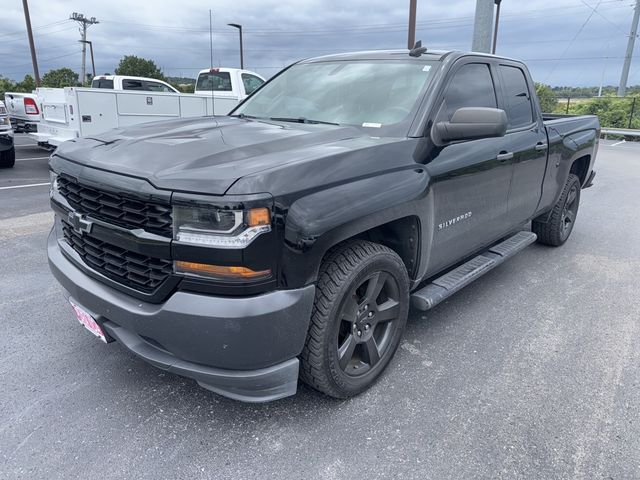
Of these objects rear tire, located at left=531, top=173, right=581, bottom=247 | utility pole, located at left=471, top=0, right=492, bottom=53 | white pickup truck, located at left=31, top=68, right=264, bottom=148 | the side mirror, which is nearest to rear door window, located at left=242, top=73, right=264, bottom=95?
white pickup truck, located at left=31, top=68, right=264, bottom=148

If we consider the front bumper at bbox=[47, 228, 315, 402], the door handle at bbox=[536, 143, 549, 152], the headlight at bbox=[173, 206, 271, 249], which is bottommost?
the front bumper at bbox=[47, 228, 315, 402]

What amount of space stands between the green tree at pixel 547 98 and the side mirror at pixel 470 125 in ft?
82.0

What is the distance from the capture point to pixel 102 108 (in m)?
8.77

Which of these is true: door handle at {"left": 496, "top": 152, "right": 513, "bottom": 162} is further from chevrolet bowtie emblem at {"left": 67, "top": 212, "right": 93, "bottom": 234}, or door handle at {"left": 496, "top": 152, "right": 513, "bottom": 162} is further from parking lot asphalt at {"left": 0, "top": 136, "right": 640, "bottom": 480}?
chevrolet bowtie emblem at {"left": 67, "top": 212, "right": 93, "bottom": 234}

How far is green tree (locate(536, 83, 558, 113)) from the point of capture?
83.1ft

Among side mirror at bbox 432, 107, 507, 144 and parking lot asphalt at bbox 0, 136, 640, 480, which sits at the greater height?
side mirror at bbox 432, 107, 507, 144

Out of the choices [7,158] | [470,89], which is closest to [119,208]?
[470,89]

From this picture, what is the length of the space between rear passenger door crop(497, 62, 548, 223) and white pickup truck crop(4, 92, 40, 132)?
11.4 m

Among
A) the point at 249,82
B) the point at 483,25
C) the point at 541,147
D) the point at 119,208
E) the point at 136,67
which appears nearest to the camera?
the point at 119,208

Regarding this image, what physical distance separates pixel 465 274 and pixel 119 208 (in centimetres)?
237


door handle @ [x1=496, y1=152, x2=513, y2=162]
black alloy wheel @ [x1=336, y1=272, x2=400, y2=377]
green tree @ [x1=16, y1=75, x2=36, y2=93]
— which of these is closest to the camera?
black alloy wheel @ [x1=336, y1=272, x2=400, y2=377]

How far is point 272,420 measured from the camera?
2.52 m

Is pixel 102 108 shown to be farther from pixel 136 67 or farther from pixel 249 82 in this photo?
pixel 136 67

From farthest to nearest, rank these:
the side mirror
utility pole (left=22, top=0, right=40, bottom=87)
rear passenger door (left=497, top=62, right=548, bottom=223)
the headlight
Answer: utility pole (left=22, top=0, right=40, bottom=87), rear passenger door (left=497, top=62, right=548, bottom=223), the side mirror, the headlight
